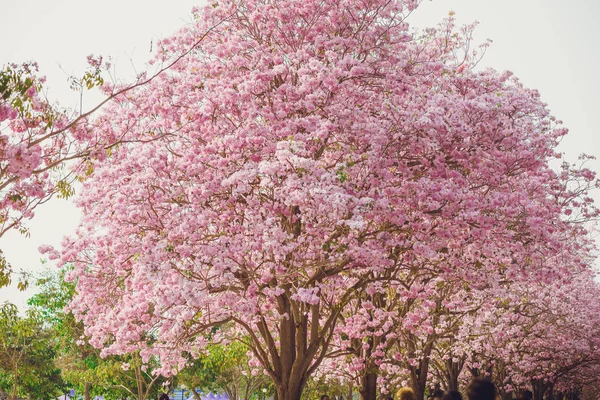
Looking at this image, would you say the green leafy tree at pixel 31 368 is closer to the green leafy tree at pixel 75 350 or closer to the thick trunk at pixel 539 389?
the green leafy tree at pixel 75 350

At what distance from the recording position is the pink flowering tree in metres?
13.8

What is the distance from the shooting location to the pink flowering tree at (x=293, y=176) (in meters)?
13.8

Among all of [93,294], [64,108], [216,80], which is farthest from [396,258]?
[64,108]

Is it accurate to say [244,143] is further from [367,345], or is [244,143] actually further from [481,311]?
[481,311]

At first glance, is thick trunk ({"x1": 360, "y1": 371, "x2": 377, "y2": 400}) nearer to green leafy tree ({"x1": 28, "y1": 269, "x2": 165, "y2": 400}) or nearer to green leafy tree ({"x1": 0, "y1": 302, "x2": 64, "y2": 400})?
green leafy tree ({"x1": 28, "y1": 269, "x2": 165, "y2": 400})

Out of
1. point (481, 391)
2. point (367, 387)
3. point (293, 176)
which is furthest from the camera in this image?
point (367, 387)

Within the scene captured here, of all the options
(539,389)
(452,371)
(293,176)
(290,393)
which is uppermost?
(539,389)

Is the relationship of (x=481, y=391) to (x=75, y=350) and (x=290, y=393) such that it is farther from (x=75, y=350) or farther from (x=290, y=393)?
(x=75, y=350)

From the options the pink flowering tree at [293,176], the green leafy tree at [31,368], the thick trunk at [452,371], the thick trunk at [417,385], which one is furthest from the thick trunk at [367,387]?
the green leafy tree at [31,368]

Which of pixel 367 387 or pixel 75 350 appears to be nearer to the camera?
pixel 367 387

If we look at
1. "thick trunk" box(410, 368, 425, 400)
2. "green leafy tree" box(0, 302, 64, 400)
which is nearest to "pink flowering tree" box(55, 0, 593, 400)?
"thick trunk" box(410, 368, 425, 400)

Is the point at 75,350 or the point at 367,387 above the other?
the point at 75,350

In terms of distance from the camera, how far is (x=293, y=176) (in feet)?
41.1

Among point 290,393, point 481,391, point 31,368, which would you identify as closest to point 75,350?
point 31,368
